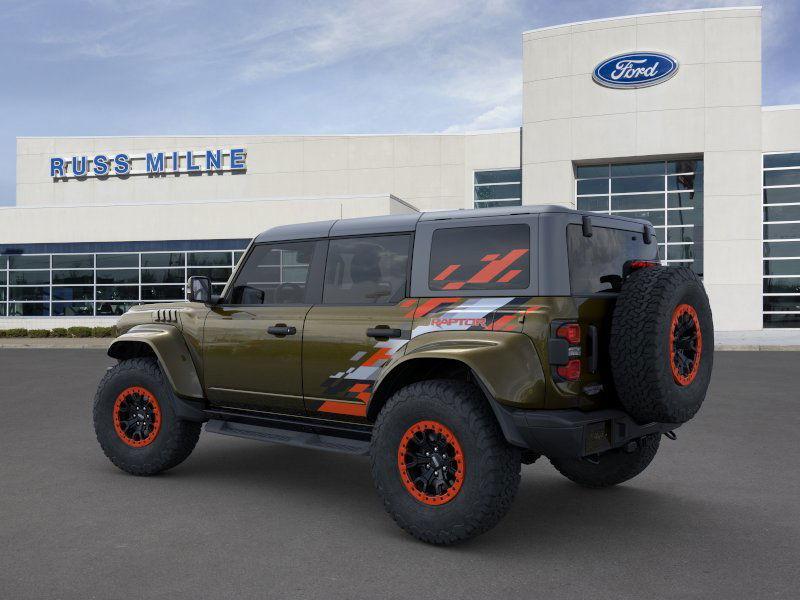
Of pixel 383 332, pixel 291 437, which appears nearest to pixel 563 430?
pixel 383 332

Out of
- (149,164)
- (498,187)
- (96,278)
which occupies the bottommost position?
(96,278)

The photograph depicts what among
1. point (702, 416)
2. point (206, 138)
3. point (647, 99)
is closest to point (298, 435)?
point (702, 416)

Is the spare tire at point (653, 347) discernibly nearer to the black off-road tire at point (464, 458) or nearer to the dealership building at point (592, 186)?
the black off-road tire at point (464, 458)

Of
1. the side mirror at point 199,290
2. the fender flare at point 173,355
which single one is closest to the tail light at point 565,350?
the side mirror at point 199,290

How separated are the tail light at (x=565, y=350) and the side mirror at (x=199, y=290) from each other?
2835mm

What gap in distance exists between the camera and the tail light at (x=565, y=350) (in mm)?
4250

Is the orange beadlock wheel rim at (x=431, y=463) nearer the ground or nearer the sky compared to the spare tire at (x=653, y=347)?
nearer the ground

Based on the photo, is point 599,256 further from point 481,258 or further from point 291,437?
point 291,437

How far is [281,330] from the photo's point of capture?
5512mm

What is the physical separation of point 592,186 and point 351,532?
28555 mm

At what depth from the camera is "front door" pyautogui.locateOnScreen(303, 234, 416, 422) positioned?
4984 mm

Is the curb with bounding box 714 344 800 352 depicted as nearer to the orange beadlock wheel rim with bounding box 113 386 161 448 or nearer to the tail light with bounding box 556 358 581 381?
the orange beadlock wheel rim with bounding box 113 386 161 448

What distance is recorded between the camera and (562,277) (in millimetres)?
4449

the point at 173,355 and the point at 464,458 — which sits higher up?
the point at 173,355
